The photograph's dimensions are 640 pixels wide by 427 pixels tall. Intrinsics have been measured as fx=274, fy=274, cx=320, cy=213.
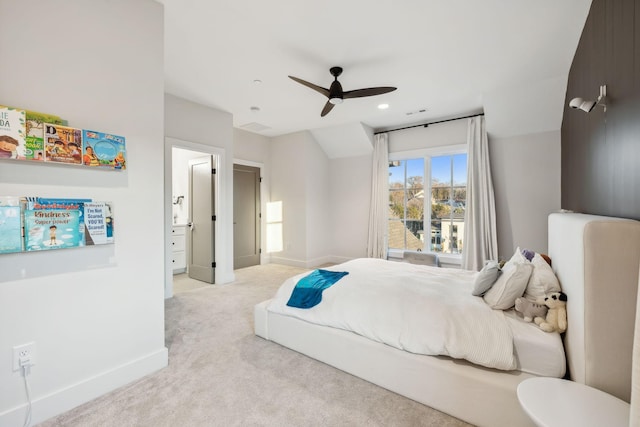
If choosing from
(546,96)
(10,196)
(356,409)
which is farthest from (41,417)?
(546,96)

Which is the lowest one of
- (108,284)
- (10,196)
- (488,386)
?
(488,386)

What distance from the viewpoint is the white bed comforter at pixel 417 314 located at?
160cm

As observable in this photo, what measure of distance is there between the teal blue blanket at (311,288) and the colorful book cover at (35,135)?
1.93 meters

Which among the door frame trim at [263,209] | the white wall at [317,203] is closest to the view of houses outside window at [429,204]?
the white wall at [317,203]

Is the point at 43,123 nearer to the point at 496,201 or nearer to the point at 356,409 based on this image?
the point at 356,409

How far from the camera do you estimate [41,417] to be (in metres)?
1.60

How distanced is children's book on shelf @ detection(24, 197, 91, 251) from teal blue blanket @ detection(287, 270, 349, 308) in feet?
5.12

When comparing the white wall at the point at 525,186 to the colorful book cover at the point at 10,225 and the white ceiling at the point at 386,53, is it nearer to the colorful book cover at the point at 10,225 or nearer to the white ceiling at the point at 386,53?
the white ceiling at the point at 386,53

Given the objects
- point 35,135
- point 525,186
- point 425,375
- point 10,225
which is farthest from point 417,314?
point 525,186

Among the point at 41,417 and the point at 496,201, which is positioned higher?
the point at 496,201

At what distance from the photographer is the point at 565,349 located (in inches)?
61.2

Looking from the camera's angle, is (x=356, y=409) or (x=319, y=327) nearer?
(x=356, y=409)

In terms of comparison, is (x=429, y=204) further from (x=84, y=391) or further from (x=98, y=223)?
(x=84, y=391)

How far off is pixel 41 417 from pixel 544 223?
5665 mm
